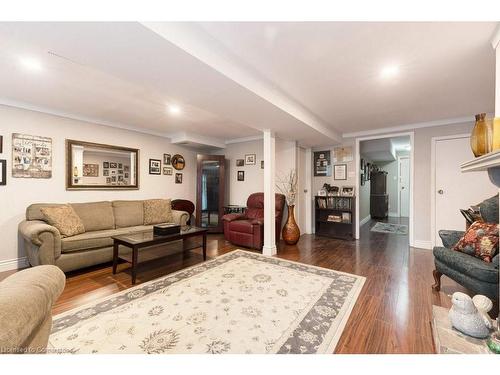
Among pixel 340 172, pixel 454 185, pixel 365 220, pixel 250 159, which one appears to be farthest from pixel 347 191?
pixel 365 220

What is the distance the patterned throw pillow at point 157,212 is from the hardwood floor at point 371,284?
994 millimetres

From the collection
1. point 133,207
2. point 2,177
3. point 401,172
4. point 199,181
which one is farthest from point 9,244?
point 401,172

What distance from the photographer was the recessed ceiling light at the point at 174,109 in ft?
10.7

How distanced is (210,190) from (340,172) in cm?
300

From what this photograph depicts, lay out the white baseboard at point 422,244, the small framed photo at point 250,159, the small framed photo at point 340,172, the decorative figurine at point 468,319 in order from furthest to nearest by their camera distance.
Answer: the small framed photo at point 250,159
the small framed photo at point 340,172
the white baseboard at point 422,244
the decorative figurine at point 468,319

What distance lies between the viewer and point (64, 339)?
4.98 feet

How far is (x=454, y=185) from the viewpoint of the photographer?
3715 mm

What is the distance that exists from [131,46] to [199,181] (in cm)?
391

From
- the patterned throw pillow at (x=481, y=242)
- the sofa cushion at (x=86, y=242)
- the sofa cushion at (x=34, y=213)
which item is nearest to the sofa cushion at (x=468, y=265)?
the patterned throw pillow at (x=481, y=242)

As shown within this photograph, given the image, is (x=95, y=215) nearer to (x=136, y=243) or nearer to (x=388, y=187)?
(x=136, y=243)

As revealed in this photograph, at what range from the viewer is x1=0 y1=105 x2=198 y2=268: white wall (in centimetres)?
291

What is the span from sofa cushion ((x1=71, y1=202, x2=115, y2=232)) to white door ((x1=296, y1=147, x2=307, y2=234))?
11.7 feet

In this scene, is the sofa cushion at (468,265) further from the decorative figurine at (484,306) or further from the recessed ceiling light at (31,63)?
the recessed ceiling light at (31,63)
